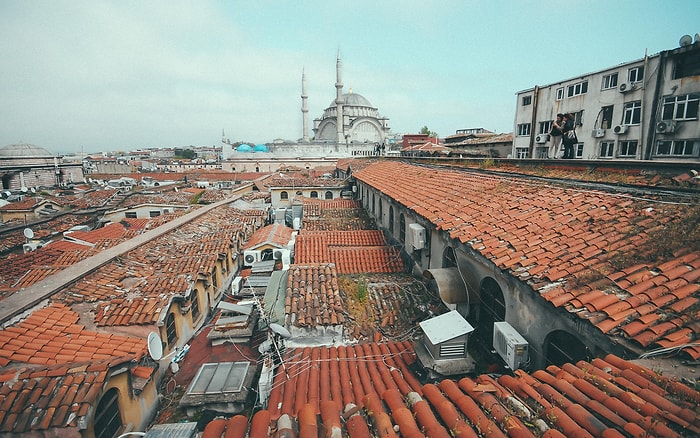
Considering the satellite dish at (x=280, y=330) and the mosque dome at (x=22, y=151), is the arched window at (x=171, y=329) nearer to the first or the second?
the satellite dish at (x=280, y=330)

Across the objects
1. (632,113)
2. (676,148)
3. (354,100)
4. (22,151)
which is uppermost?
(354,100)

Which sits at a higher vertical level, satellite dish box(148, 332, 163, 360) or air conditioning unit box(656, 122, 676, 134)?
air conditioning unit box(656, 122, 676, 134)

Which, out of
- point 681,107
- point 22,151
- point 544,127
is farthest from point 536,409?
point 22,151

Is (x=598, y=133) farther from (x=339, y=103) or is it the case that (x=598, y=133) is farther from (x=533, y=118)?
(x=339, y=103)

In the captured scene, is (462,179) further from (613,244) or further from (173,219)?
(173,219)

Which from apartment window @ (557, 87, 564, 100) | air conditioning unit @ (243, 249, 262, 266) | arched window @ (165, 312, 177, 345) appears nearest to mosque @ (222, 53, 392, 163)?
apartment window @ (557, 87, 564, 100)

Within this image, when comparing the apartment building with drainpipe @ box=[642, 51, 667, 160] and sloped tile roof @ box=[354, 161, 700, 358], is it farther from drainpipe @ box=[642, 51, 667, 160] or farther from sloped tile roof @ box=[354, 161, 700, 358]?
sloped tile roof @ box=[354, 161, 700, 358]

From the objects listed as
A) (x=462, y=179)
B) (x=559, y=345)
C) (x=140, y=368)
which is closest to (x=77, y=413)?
(x=140, y=368)
